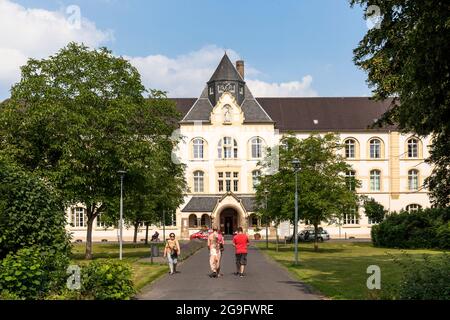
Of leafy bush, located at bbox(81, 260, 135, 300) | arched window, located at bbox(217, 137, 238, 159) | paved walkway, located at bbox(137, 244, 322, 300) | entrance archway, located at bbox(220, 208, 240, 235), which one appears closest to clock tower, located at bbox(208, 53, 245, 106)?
arched window, located at bbox(217, 137, 238, 159)

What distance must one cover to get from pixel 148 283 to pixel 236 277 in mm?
3624

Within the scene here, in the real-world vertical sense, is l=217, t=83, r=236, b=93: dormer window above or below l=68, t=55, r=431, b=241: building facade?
above

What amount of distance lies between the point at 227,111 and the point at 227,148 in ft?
14.2

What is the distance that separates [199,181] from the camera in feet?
250

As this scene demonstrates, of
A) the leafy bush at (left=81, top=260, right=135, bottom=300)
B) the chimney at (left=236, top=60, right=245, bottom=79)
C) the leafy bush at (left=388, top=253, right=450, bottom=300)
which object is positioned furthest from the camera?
the chimney at (left=236, top=60, right=245, bottom=79)

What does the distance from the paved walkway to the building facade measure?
47685 millimetres

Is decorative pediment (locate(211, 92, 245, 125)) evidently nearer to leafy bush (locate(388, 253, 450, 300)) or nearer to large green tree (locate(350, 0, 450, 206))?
large green tree (locate(350, 0, 450, 206))

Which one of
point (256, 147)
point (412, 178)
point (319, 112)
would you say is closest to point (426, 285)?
point (256, 147)

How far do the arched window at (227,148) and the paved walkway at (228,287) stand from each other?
161 feet

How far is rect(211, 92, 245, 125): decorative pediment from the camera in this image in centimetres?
7481

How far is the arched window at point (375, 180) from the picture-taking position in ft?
255

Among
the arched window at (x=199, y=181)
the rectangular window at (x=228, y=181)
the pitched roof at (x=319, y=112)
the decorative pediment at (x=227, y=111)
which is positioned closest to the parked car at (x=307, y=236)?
the rectangular window at (x=228, y=181)

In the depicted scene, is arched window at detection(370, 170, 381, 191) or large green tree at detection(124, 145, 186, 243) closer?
large green tree at detection(124, 145, 186, 243)

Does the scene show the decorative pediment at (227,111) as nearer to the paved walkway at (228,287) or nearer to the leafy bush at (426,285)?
the paved walkway at (228,287)
